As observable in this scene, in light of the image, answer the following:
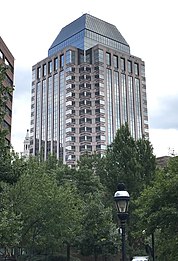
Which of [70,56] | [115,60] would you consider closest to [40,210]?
[70,56]

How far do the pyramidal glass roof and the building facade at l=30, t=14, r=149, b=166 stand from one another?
84 centimetres

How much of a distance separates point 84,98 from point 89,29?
31.3 meters

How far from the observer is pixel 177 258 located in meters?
19.9

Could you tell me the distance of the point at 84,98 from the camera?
396ft

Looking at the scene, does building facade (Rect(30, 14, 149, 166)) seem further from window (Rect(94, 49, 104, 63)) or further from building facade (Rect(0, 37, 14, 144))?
building facade (Rect(0, 37, 14, 144))

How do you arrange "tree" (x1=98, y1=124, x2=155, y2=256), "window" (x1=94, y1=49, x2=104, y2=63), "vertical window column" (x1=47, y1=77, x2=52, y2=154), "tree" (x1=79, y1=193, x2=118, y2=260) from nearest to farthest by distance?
"tree" (x1=79, y1=193, x2=118, y2=260), "tree" (x1=98, y1=124, x2=155, y2=256), "vertical window column" (x1=47, y1=77, x2=52, y2=154), "window" (x1=94, y1=49, x2=104, y2=63)

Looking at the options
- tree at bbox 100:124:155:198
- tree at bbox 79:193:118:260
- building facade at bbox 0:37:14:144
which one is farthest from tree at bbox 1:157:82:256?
building facade at bbox 0:37:14:144

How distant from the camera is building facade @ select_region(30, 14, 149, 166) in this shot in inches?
4626

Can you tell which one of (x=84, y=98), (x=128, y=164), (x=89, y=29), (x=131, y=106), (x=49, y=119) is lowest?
(x=128, y=164)

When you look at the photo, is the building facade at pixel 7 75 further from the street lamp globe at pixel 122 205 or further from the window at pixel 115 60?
the window at pixel 115 60

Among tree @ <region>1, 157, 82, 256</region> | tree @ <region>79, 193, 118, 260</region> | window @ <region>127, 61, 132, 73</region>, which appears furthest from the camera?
window @ <region>127, 61, 132, 73</region>

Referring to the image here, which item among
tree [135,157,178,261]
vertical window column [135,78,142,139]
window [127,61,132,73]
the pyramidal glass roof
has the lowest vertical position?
tree [135,157,178,261]

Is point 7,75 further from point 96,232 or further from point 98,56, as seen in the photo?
point 98,56

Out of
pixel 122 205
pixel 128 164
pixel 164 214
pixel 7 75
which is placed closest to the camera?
pixel 122 205
